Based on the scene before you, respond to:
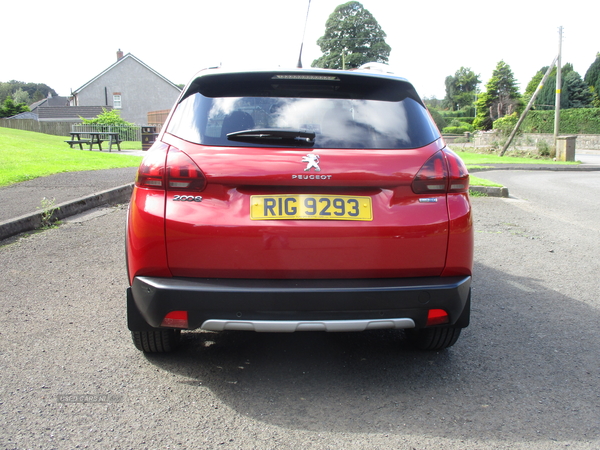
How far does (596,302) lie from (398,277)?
267 cm

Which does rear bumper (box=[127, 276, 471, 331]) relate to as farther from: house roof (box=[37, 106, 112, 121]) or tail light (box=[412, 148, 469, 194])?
house roof (box=[37, 106, 112, 121])

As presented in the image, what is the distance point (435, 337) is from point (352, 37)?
79655 millimetres

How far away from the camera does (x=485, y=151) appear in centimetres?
3469

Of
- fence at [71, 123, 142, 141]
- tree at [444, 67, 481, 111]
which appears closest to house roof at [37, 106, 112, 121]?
fence at [71, 123, 142, 141]

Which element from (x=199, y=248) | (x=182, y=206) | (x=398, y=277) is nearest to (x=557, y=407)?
(x=398, y=277)

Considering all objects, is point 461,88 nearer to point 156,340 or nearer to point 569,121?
point 569,121

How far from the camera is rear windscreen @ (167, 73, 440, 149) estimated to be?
3014 millimetres

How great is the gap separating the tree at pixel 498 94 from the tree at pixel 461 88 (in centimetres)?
4210

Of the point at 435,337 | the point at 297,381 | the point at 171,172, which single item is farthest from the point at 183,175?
the point at 435,337

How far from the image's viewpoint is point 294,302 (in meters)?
2.77

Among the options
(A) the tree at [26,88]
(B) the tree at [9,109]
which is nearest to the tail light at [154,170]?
(B) the tree at [9,109]

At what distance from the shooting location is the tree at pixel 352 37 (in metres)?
77.1

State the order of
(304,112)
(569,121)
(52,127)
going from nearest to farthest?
(304,112), (52,127), (569,121)

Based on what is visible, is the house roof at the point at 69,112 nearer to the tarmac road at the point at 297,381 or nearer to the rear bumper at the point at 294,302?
the tarmac road at the point at 297,381
